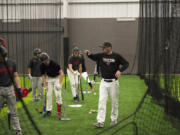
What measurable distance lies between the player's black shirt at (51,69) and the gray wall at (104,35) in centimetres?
1303

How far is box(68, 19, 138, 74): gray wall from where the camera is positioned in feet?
67.5

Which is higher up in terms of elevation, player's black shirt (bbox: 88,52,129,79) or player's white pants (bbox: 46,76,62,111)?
player's black shirt (bbox: 88,52,129,79)

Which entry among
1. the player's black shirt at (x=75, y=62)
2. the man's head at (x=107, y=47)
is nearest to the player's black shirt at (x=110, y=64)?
the man's head at (x=107, y=47)

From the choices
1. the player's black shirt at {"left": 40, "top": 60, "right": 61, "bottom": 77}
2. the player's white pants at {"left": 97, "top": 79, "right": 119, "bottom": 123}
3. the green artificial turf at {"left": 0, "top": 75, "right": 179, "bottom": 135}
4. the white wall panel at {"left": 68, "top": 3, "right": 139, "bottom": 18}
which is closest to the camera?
the green artificial turf at {"left": 0, "top": 75, "right": 179, "bottom": 135}

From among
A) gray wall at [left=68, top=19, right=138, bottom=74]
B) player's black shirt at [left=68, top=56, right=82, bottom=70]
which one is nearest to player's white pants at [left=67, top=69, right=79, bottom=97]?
player's black shirt at [left=68, top=56, right=82, bottom=70]

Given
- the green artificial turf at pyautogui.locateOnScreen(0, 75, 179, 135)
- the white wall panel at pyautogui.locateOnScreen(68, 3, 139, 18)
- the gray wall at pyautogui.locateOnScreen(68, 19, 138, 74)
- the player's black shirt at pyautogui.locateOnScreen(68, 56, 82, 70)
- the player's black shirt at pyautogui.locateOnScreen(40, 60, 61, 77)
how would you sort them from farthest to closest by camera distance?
the gray wall at pyautogui.locateOnScreen(68, 19, 138, 74)
the white wall panel at pyautogui.locateOnScreen(68, 3, 139, 18)
the player's black shirt at pyautogui.locateOnScreen(68, 56, 82, 70)
the player's black shirt at pyautogui.locateOnScreen(40, 60, 61, 77)
the green artificial turf at pyautogui.locateOnScreen(0, 75, 179, 135)

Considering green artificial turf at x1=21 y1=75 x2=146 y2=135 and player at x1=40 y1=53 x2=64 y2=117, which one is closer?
green artificial turf at x1=21 y1=75 x2=146 y2=135

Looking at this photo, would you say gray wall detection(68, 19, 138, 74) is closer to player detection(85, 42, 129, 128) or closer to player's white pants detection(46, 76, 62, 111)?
player's white pants detection(46, 76, 62, 111)

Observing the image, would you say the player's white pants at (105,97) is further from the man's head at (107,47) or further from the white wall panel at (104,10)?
the white wall panel at (104,10)

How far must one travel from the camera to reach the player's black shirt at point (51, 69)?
24.8 feet

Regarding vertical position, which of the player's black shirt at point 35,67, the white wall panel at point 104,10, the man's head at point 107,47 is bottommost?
the player's black shirt at point 35,67

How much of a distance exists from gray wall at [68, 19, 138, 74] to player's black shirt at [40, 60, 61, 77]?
13.0 meters

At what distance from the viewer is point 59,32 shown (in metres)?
18.9

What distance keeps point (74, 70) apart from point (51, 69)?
258 cm
